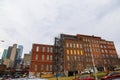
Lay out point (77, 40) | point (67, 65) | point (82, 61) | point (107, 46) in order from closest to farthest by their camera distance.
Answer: point (67, 65) → point (82, 61) → point (77, 40) → point (107, 46)

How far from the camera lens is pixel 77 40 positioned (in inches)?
2466

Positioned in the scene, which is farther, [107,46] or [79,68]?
[107,46]

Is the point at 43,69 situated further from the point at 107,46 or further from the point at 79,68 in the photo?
the point at 107,46

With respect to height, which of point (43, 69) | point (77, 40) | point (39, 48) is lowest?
point (43, 69)

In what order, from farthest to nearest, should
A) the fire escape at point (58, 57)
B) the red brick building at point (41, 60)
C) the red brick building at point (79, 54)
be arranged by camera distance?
the fire escape at point (58, 57), the red brick building at point (79, 54), the red brick building at point (41, 60)

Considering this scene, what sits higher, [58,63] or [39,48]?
[39,48]

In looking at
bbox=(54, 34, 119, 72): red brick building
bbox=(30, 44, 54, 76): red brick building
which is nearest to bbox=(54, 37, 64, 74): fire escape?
bbox=(54, 34, 119, 72): red brick building

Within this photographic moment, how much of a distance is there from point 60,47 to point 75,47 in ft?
24.0

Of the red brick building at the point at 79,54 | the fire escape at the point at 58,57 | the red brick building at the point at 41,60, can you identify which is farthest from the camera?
the fire escape at the point at 58,57

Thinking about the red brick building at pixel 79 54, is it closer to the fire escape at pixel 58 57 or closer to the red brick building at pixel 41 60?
the fire escape at pixel 58 57

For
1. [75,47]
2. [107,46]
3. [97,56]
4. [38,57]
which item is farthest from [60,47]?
[107,46]

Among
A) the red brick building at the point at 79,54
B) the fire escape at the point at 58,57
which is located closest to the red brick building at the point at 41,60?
the fire escape at the point at 58,57

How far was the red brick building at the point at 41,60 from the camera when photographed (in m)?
53.7

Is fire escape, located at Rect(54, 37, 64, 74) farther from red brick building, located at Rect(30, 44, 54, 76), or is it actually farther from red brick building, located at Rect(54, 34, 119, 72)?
red brick building, located at Rect(30, 44, 54, 76)
